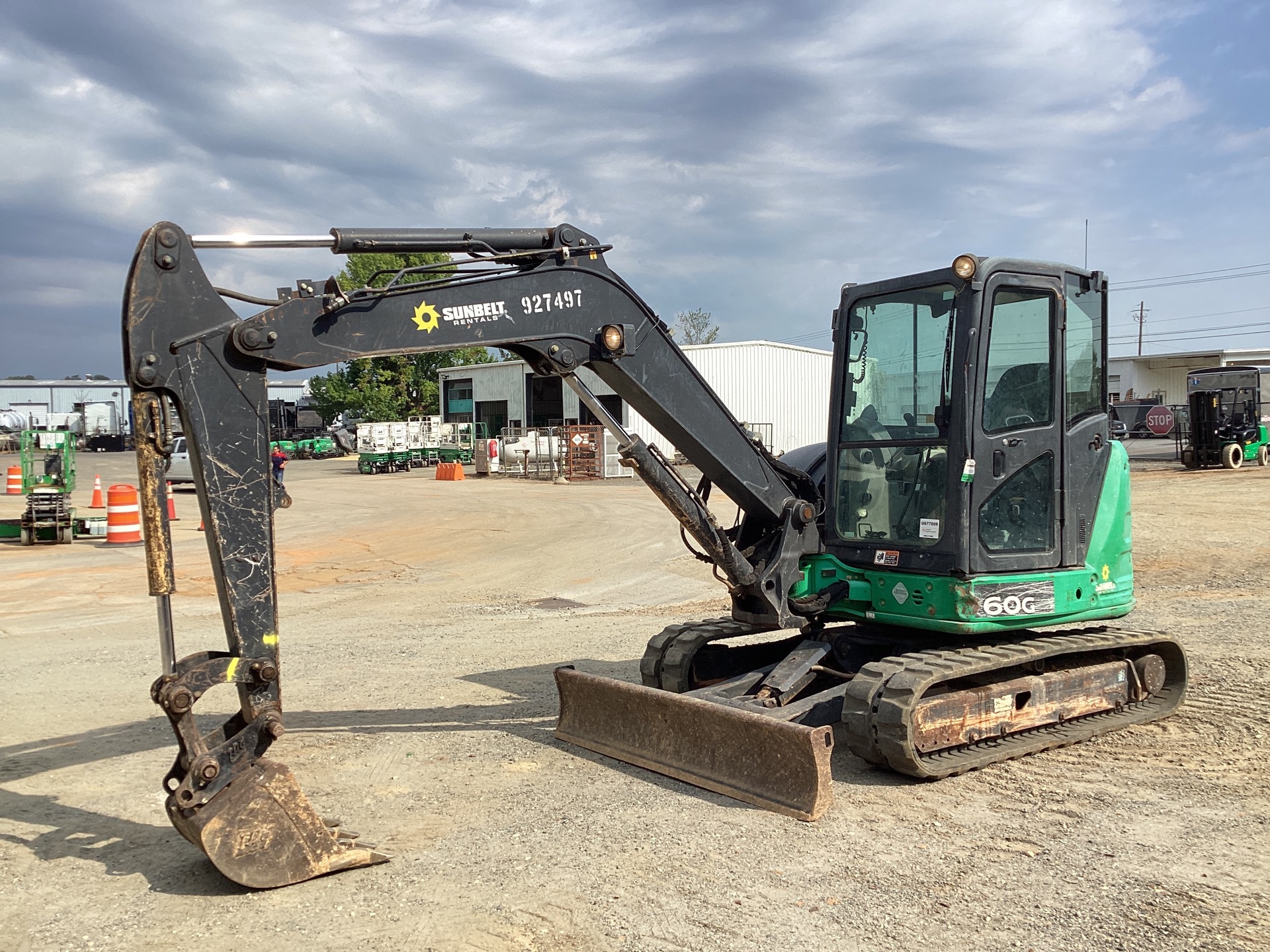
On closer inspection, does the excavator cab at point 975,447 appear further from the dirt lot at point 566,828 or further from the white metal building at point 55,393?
the white metal building at point 55,393

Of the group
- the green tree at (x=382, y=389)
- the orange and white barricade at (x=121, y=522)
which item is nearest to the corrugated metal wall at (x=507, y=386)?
the green tree at (x=382, y=389)

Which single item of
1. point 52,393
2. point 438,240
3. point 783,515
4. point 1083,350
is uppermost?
point 52,393

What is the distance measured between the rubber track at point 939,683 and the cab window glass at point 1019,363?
4.84 feet

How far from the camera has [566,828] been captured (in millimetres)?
5609

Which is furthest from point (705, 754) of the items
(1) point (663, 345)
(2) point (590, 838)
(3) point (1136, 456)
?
(3) point (1136, 456)

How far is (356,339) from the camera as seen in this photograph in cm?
548

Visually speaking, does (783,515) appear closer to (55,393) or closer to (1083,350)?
(1083,350)

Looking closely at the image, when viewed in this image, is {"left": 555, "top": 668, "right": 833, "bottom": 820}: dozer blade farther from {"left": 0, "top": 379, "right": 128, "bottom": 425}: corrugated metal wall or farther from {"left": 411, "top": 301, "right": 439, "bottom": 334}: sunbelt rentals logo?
{"left": 0, "top": 379, "right": 128, "bottom": 425}: corrugated metal wall

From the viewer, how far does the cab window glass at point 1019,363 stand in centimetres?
674

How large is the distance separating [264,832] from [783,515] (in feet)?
13.1

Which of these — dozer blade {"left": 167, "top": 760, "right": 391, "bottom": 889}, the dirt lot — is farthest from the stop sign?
dozer blade {"left": 167, "top": 760, "right": 391, "bottom": 889}

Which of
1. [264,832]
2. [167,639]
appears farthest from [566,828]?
[167,639]

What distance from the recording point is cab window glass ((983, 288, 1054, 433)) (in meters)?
6.74

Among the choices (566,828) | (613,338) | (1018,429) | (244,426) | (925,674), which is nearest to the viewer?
(244,426)
